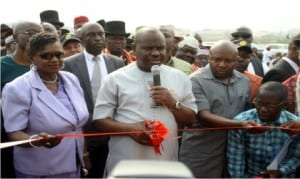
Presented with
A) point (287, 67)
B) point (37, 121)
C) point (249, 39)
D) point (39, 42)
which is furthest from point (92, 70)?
point (249, 39)

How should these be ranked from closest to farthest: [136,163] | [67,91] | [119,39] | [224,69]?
[136,163] → [67,91] → [224,69] → [119,39]

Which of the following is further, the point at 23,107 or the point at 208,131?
the point at 208,131

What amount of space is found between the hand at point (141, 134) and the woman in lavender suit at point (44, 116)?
0.45m

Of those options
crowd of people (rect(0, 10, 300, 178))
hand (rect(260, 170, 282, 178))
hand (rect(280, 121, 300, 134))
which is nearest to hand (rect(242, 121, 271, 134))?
crowd of people (rect(0, 10, 300, 178))

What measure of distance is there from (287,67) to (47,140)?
2.91 meters

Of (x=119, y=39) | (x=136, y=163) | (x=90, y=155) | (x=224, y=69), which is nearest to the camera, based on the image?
(x=136, y=163)

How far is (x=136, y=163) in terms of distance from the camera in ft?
6.63

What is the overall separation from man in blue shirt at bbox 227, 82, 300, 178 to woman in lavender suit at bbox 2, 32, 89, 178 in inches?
52.1

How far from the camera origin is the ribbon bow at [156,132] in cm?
402

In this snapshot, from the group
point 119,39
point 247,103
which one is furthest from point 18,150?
point 119,39

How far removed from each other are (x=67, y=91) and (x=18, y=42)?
107 cm

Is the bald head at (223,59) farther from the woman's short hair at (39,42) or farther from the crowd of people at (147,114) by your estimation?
the woman's short hair at (39,42)

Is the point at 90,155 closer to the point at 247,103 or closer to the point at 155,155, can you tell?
the point at 155,155

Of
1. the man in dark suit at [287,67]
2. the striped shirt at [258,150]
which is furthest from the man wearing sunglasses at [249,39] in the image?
the striped shirt at [258,150]
